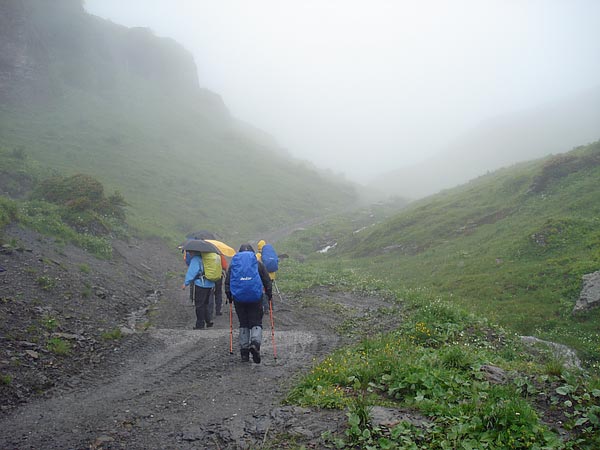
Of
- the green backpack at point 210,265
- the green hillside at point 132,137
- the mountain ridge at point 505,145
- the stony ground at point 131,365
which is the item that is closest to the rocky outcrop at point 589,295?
the stony ground at point 131,365

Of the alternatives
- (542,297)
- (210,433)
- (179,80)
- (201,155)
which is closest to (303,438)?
(210,433)

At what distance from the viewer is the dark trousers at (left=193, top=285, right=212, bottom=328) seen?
12.9 m

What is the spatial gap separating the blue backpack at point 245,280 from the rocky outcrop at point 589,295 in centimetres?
1090

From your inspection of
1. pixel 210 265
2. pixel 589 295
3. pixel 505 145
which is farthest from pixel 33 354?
pixel 505 145

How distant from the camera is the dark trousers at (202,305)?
1288 centimetres

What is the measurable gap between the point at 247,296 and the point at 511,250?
15.7 meters

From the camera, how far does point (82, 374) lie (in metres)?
8.91

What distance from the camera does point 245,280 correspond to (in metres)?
9.48

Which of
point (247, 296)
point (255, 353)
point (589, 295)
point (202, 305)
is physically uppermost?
point (247, 296)

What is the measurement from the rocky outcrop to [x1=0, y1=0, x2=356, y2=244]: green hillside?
2562cm

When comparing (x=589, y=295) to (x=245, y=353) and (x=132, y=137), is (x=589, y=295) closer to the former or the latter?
(x=245, y=353)

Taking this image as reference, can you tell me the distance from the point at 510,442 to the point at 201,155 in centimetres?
7256

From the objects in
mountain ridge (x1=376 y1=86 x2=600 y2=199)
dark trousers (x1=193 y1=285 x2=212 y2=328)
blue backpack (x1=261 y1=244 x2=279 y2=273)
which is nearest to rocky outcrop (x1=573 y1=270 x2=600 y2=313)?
blue backpack (x1=261 y1=244 x2=279 y2=273)

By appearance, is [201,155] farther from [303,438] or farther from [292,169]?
[303,438]
